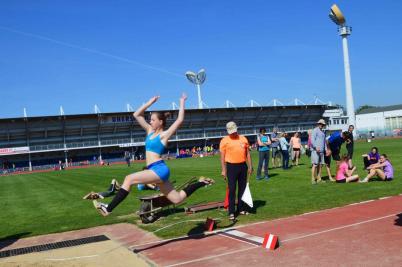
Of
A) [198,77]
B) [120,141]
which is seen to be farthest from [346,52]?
[120,141]

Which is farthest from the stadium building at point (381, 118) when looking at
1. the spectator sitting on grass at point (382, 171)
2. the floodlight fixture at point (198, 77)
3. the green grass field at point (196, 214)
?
the green grass field at point (196, 214)

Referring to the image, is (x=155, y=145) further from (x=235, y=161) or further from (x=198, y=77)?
(x=198, y=77)

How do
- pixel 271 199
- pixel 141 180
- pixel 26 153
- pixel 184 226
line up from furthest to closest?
pixel 26 153, pixel 271 199, pixel 184 226, pixel 141 180

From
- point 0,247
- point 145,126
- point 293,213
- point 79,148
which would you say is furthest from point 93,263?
point 79,148

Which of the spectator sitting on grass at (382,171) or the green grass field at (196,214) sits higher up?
the spectator sitting on grass at (382,171)

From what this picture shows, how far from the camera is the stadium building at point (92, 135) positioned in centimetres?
7250

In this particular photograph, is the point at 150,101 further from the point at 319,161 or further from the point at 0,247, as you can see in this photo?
the point at 319,161

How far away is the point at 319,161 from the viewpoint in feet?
44.9

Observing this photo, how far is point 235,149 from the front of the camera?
884 centimetres

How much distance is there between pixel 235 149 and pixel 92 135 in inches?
2865

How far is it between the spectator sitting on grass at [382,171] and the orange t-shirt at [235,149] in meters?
5.92

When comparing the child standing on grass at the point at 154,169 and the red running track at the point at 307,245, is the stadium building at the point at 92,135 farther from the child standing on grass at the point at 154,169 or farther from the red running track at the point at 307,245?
the child standing on grass at the point at 154,169

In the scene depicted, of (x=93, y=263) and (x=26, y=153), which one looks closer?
(x=93, y=263)

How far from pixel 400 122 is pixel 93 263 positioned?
102 m
